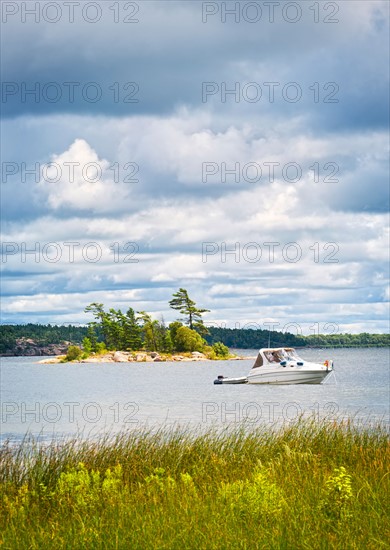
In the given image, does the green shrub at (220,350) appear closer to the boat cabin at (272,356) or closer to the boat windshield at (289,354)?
the boat windshield at (289,354)

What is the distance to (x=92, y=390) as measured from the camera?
3169 inches

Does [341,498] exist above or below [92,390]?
above

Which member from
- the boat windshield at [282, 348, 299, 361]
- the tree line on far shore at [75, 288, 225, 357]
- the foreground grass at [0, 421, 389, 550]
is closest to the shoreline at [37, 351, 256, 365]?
the tree line on far shore at [75, 288, 225, 357]

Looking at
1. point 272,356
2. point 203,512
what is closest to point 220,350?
point 272,356

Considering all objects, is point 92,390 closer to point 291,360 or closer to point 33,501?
point 291,360

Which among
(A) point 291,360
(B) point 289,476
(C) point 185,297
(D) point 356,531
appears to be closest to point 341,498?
(D) point 356,531

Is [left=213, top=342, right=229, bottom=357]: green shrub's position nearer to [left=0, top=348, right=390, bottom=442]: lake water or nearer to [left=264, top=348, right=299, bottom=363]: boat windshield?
[left=0, top=348, right=390, bottom=442]: lake water

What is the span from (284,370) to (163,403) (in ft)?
38.1

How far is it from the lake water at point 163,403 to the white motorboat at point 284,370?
91cm

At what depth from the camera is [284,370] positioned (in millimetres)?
65875

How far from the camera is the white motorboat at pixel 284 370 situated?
66.1m

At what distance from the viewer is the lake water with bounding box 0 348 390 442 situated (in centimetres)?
4128

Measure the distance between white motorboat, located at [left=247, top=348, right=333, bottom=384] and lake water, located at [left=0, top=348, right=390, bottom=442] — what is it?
3.00ft

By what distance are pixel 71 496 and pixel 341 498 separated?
453 centimetres
